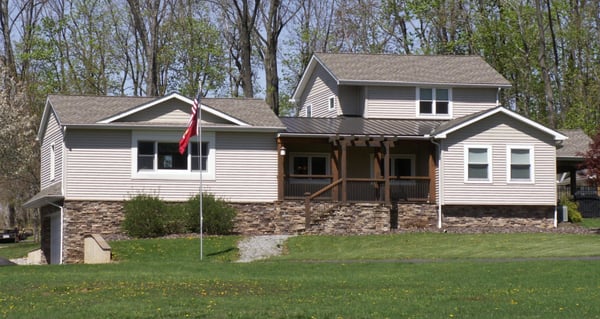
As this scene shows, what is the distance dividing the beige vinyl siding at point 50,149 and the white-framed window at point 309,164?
926cm

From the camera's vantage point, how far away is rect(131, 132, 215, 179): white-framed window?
136 feet

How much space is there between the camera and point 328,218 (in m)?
42.2

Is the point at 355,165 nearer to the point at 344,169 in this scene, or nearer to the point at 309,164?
the point at 309,164

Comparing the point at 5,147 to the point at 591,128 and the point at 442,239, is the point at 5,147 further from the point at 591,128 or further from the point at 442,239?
the point at 591,128

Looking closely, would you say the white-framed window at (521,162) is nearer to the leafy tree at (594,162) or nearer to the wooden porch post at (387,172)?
the wooden porch post at (387,172)

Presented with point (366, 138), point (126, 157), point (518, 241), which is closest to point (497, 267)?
point (518, 241)

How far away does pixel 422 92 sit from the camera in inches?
1859

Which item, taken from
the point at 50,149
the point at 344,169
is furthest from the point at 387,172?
the point at 50,149

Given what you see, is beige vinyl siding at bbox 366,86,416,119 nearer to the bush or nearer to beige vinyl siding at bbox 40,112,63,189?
the bush

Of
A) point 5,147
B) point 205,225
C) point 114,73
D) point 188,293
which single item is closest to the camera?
point 188,293

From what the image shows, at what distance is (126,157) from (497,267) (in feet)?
57.0

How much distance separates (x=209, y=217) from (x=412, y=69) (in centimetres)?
1306

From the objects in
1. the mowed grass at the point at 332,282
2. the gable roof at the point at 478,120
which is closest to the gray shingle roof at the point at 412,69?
the gable roof at the point at 478,120

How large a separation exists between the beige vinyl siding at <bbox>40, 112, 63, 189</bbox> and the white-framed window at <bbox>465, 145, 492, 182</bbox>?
1547cm
